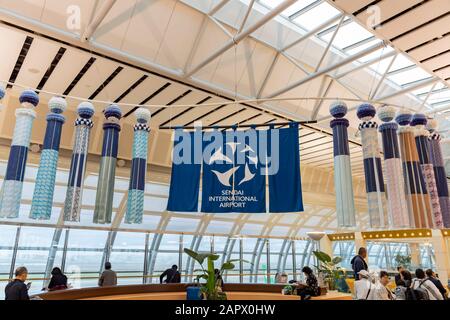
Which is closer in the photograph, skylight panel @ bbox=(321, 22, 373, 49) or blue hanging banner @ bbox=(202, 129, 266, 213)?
blue hanging banner @ bbox=(202, 129, 266, 213)

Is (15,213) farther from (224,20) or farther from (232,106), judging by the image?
(232,106)

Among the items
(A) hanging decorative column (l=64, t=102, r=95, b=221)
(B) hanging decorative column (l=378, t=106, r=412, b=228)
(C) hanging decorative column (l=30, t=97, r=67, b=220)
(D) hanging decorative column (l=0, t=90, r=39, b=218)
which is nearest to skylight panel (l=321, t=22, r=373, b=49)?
(B) hanging decorative column (l=378, t=106, r=412, b=228)

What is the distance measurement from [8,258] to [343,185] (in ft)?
45.9

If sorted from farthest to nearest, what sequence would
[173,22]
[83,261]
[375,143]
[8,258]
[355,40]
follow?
[83,261]
[8,258]
[355,40]
[173,22]
[375,143]

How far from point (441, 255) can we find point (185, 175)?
1340 cm

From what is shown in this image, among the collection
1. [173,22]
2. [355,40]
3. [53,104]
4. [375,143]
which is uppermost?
[355,40]

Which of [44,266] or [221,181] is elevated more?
[221,181]

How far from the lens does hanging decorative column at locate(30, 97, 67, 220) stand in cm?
463

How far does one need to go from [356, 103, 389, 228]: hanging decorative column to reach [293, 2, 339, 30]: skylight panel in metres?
4.23

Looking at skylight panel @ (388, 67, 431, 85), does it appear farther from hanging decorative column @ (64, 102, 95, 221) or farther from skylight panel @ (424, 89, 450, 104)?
hanging decorative column @ (64, 102, 95, 221)

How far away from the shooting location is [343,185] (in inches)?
189

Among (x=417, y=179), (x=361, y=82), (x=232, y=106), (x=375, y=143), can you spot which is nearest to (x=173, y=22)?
(x=232, y=106)

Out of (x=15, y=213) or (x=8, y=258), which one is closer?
(x=15, y=213)

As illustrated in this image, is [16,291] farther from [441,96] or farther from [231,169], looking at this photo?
[441,96]
